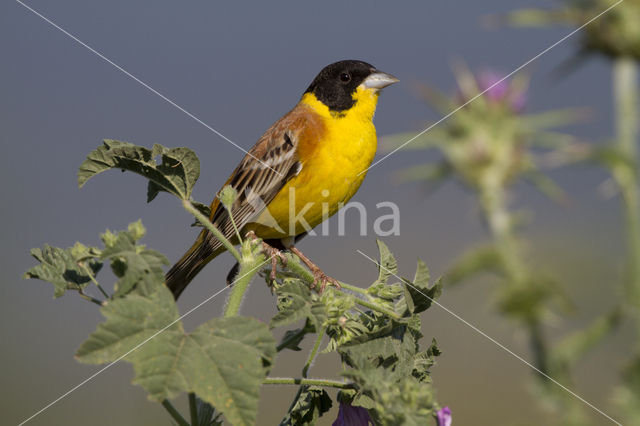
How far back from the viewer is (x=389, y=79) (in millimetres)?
4566

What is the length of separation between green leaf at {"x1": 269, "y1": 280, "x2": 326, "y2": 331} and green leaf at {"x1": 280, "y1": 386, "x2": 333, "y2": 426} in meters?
0.39

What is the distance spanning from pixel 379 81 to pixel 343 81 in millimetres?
256

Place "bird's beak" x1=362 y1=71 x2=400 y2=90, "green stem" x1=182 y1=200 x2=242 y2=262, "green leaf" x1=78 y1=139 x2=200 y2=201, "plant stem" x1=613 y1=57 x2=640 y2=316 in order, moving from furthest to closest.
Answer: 1. "bird's beak" x1=362 y1=71 x2=400 y2=90
2. "plant stem" x1=613 y1=57 x2=640 y2=316
3. "green leaf" x1=78 y1=139 x2=200 y2=201
4. "green stem" x1=182 y1=200 x2=242 y2=262

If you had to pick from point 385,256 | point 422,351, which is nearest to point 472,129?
point 385,256

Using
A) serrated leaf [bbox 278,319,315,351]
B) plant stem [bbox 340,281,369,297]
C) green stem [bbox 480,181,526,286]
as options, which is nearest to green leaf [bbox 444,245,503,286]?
green stem [bbox 480,181,526,286]

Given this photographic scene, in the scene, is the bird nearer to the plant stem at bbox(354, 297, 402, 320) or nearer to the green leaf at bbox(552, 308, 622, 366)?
the green leaf at bbox(552, 308, 622, 366)

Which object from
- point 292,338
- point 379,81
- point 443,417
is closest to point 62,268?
point 292,338

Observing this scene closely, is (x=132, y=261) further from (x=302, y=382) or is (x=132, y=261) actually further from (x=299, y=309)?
(x=302, y=382)

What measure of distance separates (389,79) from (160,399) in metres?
3.48

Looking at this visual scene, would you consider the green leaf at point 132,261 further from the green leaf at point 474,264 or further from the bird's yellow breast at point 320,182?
the bird's yellow breast at point 320,182

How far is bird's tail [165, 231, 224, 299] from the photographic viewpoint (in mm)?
3627

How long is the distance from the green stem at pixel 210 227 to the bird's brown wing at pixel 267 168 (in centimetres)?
169

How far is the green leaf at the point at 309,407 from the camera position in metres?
1.94

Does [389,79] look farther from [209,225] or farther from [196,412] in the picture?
[196,412]
